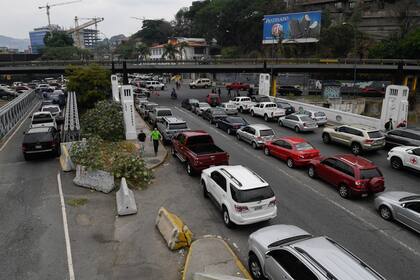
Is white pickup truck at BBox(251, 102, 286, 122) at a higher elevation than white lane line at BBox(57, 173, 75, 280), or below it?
higher

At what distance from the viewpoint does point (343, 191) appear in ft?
44.8

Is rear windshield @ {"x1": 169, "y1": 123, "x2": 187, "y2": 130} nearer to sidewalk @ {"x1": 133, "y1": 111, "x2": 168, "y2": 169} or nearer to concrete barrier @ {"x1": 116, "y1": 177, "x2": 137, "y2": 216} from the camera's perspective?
sidewalk @ {"x1": 133, "y1": 111, "x2": 168, "y2": 169}

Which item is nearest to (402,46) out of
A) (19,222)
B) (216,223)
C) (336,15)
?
(336,15)

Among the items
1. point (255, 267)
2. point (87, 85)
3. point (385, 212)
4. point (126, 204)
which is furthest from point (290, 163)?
point (87, 85)

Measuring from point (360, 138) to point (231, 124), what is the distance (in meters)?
9.19

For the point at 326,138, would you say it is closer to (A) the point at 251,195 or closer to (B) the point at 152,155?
(B) the point at 152,155

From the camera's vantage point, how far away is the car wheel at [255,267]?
8468mm

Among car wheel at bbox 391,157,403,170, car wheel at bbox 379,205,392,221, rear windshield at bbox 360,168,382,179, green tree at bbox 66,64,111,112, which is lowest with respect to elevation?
car wheel at bbox 379,205,392,221

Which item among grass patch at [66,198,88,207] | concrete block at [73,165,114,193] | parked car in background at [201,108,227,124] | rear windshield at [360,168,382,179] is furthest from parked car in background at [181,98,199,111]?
rear windshield at [360,168,382,179]

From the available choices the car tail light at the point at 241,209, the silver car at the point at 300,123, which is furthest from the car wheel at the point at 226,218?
the silver car at the point at 300,123

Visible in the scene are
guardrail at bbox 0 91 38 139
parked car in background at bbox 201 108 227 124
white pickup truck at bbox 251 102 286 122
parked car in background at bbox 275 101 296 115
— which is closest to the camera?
guardrail at bbox 0 91 38 139

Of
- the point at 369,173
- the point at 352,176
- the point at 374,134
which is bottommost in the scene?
the point at 352,176

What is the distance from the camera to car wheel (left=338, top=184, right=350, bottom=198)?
44.1ft

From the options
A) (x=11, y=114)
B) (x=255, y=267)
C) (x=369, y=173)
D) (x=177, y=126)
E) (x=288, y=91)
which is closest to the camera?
(x=255, y=267)
